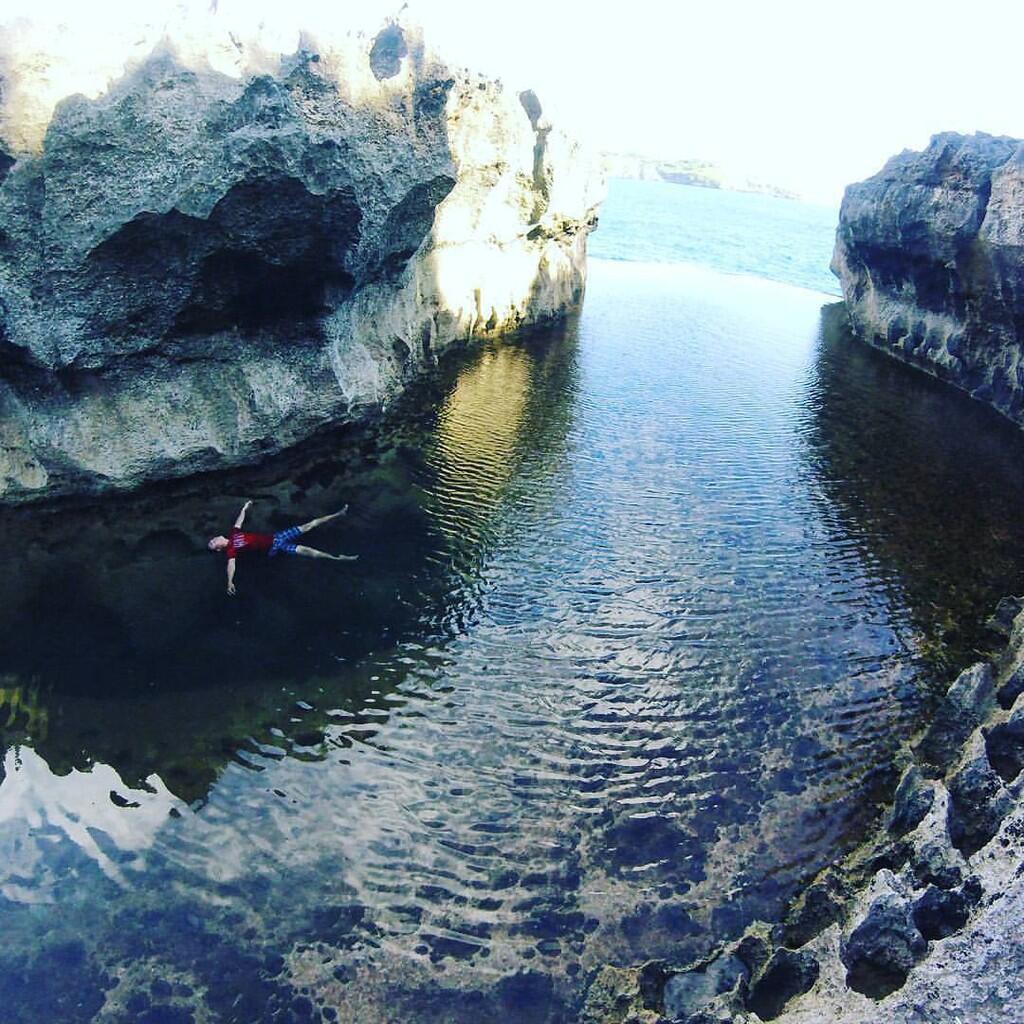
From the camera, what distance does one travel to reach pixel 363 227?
19000 millimetres

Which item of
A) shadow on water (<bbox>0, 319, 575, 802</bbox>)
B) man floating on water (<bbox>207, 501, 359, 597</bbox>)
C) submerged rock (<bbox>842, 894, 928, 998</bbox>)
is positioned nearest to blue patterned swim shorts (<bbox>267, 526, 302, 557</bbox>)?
man floating on water (<bbox>207, 501, 359, 597</bbox>)

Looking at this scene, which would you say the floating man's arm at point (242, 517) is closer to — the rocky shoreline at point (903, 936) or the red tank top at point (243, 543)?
the red tank top at point (243, 543)

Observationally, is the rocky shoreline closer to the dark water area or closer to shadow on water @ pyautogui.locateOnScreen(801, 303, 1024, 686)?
the dark water area

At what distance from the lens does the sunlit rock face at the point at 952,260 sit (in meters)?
28.4

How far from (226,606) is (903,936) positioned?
41.3 feet

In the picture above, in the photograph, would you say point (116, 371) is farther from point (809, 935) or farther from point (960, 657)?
point (960, 657)

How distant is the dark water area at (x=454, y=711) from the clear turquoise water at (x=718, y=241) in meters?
48.6

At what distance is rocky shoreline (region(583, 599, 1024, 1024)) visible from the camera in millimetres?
6586

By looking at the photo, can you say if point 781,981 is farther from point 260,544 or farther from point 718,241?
point 718,241

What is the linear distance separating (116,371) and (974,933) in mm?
18165

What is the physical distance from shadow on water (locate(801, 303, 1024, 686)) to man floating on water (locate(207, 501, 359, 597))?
12864 mm

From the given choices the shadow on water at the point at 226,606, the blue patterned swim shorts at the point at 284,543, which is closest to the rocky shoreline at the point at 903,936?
the shadow on water at the point at 226,606

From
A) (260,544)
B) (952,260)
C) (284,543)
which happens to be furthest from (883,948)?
(952,260)

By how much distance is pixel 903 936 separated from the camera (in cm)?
777
